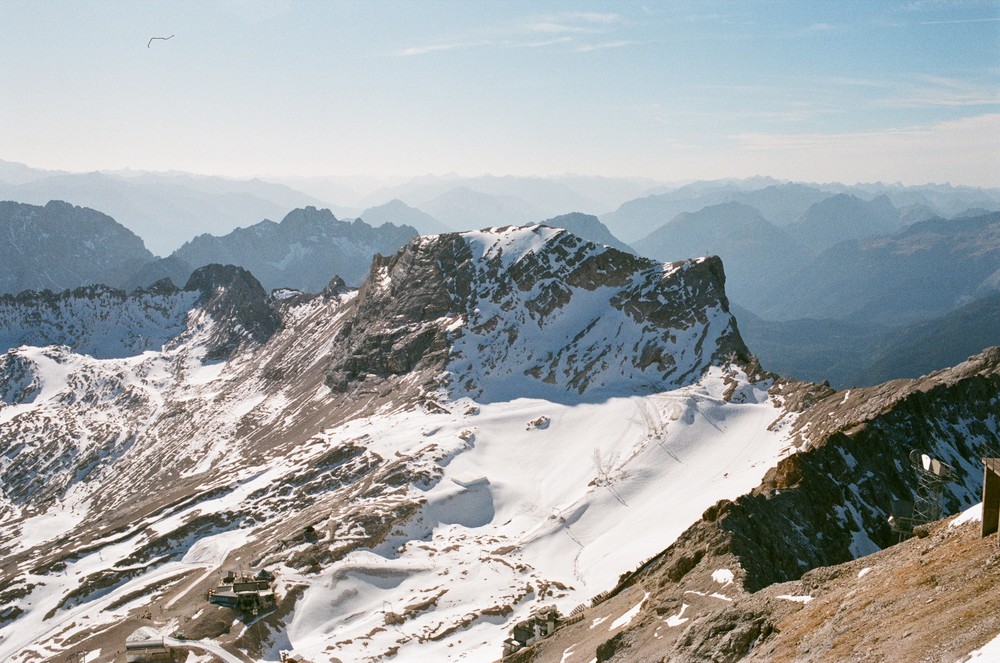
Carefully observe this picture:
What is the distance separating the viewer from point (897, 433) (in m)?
77.4

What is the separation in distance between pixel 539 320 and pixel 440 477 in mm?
59941

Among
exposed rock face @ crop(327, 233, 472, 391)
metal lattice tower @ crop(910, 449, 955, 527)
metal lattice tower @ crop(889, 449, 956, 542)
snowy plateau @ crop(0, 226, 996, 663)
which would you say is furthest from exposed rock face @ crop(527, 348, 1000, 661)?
exposed rock face @ crop(327, 233, 472, 391)

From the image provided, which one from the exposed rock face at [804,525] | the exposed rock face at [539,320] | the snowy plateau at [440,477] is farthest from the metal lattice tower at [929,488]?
the exposed rock face at [539,320]

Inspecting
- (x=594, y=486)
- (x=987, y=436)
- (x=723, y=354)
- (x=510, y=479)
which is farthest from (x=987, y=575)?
(x=723, y=354)

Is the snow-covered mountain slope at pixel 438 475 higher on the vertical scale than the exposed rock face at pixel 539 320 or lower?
lower

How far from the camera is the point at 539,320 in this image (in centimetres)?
16862

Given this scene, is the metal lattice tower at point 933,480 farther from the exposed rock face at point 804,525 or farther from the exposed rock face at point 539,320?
the exposed rock face at point 539,320

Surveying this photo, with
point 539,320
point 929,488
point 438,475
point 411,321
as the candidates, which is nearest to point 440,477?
point 438,475

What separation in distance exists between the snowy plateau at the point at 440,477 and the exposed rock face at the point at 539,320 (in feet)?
1.78

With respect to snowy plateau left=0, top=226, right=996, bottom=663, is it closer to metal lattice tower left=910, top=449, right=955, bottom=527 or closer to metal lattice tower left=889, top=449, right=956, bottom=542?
metal lattice tower left=889, top=449, right=956, bottom=542

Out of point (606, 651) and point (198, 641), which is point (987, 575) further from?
point (198, 641)

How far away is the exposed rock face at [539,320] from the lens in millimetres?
150250

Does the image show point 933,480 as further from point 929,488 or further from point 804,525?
point 804,525

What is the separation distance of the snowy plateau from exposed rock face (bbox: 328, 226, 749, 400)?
0.54 m
